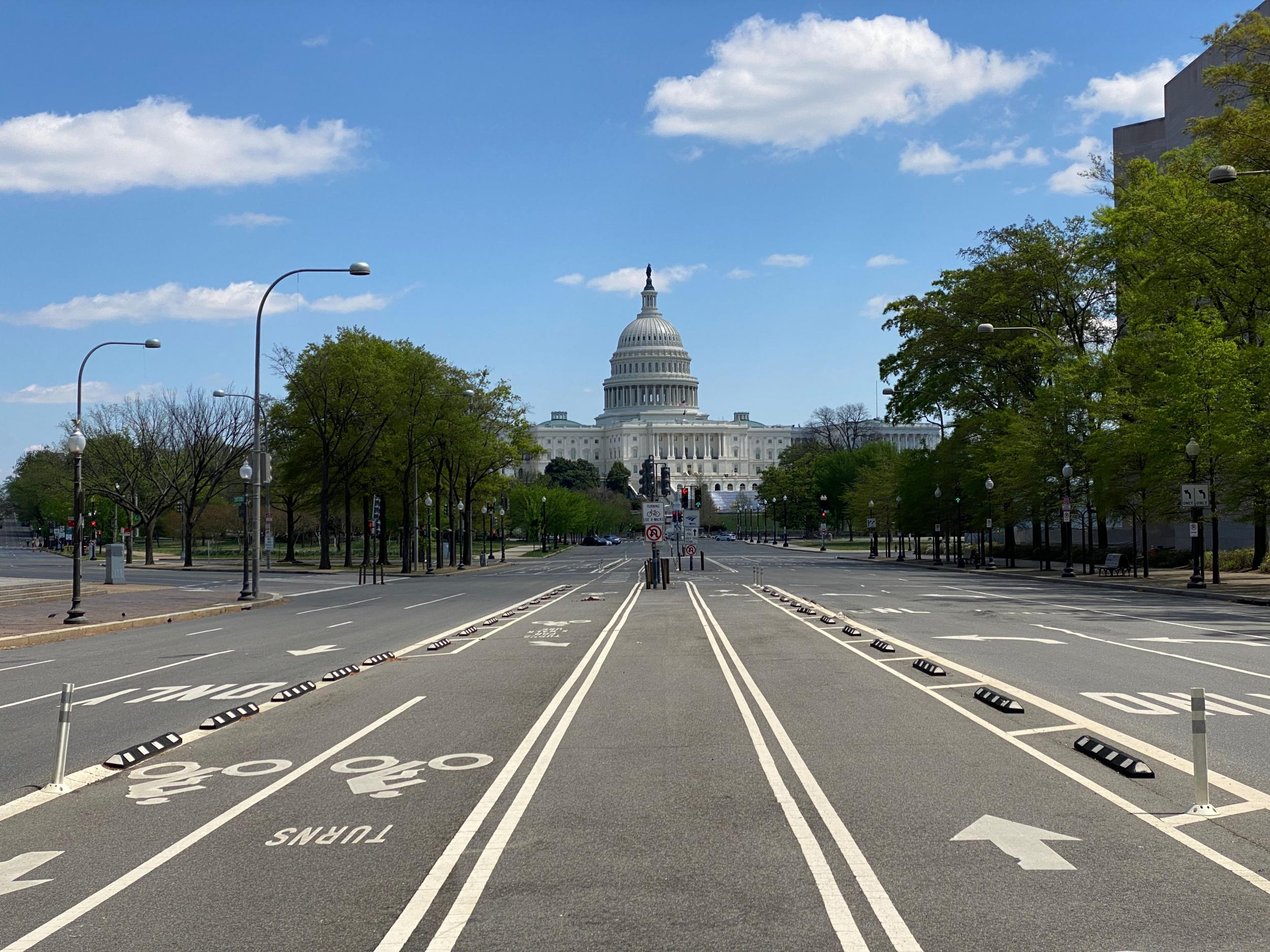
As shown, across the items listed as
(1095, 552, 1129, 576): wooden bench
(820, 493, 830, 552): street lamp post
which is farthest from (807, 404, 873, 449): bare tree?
(1095, 552, 1129, 576): wooden bench

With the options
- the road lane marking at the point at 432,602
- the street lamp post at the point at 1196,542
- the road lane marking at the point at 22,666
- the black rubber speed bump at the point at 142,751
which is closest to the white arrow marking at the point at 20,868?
the black rubber speed bump at the point at 142,751

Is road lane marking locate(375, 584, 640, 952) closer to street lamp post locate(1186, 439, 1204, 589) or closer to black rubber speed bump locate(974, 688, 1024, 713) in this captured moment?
black rubber speed bump locate(974, 688, 1024, 713)

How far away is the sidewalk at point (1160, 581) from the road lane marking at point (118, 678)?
86.5 ft

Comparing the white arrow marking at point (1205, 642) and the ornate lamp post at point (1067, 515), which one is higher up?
the ornate lamp post at point (1067, 515)

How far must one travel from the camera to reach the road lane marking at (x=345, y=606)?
109 feet

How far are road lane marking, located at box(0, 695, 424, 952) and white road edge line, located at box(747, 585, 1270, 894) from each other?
6040 millimetres

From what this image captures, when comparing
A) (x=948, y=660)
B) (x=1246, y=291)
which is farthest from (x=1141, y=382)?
(x=948, y=660)

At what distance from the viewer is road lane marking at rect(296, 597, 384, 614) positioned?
3322cm

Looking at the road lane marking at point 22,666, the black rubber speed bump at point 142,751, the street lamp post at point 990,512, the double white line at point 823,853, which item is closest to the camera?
the double white line at point 823,853

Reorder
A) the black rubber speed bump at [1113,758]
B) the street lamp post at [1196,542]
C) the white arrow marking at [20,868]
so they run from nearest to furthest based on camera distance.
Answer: the white arrow marking at [20,868], the black rubber speed bump at [1113,758], the street lamp post at [1196,542]

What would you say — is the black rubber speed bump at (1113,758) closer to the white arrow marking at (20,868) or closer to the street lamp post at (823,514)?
the white arrow marking at (20,868)

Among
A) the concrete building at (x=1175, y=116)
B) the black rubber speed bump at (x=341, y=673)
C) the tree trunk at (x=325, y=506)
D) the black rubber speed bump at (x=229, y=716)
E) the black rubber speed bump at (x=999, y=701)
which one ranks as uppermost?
the concrete building at (x=1175, y=116)

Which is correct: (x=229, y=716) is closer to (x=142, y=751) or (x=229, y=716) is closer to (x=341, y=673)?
(x=142, y=751)

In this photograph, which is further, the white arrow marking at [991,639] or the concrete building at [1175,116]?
the concrete building at [1175,116]
